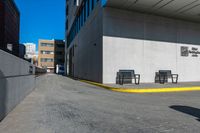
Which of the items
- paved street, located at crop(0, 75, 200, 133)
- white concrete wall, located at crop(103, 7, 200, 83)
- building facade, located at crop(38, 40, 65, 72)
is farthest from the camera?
building facade, located at crop(38, 40, 65, 72)

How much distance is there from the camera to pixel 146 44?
15633mm

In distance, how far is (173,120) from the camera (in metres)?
4.68

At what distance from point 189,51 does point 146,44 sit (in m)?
5.33

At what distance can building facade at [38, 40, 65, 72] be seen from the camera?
266 ft

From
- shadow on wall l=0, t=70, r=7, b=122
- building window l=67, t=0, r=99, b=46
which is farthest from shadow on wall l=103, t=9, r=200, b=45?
shadow on wall l=0, t=70, r=7, b=122

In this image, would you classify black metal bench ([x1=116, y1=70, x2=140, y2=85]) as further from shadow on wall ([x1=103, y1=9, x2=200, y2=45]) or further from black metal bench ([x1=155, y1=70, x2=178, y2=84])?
shadow on wall ([x1=103, y1=9, x2=200, y2=45])

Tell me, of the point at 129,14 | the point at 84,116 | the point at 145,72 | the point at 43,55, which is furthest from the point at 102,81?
the point at 43,55

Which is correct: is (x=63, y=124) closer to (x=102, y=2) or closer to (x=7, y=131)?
(x=7, y=131)

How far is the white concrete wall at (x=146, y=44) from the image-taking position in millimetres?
14500

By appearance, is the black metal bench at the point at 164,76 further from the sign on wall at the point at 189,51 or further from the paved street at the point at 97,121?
the paved street at the point at 97,121

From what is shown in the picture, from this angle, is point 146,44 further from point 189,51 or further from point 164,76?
point 189,51

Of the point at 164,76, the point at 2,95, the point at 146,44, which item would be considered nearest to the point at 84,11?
the point at 146,44

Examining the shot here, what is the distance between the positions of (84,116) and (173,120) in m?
2.39

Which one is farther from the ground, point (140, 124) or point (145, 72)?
point (145, 72)
